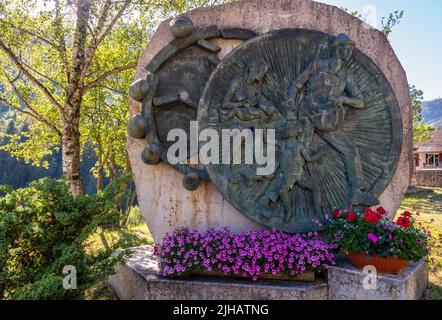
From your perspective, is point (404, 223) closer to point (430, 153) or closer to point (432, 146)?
point (432, 146)

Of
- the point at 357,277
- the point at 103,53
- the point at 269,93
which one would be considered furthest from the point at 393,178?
the point at 103,53

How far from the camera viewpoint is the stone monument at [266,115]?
4.29m

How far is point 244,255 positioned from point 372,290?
1.34 meters

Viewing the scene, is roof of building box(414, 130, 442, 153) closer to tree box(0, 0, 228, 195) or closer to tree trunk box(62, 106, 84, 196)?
tree box(0, 0, 228, 195)

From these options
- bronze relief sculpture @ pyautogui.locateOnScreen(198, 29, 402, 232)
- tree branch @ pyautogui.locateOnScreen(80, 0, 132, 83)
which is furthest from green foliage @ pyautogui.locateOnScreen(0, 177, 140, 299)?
tree branch @ pyautogui.locateOnScreen(80, 0, 132, 83)

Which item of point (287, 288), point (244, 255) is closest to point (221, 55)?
point (244, 255)

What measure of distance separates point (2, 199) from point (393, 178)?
16.1 ft

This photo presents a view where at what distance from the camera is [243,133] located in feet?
14.1

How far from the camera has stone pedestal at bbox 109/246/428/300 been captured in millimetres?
3441

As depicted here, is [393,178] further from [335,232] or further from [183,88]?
[183,88]

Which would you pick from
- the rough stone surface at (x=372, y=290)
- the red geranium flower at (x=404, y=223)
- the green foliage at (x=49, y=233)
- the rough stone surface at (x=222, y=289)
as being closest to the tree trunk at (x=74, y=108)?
the green foliage at (x=49, y=233)

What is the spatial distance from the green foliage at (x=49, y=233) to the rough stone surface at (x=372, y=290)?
2.36 meters

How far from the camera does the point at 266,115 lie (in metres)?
4.34

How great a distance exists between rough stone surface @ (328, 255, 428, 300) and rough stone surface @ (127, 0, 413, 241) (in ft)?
3.63
